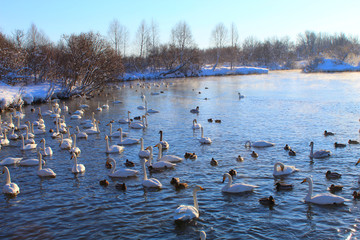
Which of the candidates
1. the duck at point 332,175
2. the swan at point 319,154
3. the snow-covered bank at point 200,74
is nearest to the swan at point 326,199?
the duck at point 332,175

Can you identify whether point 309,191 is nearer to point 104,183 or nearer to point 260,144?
point 260,144

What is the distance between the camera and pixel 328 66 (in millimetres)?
91625

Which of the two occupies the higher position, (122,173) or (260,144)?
(260,144)

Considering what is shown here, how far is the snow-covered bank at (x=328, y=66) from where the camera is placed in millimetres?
89875

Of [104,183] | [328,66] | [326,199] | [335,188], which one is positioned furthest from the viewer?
[328,66]

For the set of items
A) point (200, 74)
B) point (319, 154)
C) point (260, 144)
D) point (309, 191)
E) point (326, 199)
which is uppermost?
point (200, 74)

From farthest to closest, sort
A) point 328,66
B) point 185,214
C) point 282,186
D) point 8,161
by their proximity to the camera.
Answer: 1. point 328,66
2. point 8,161
3. point 282,186
4. point 185,214

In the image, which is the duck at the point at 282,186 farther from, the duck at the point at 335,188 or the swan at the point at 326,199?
the duck at the point at 335,188

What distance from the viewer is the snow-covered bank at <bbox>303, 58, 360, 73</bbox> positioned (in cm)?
8988

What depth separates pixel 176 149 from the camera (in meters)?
16.9

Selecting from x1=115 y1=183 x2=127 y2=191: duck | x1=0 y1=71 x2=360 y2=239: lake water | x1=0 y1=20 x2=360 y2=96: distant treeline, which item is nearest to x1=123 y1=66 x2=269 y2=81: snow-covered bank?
x1=0 y1=20 x2=360 y2=96: distant treeline

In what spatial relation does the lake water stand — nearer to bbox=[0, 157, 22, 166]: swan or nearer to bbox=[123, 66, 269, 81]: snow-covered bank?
bbox=[0, 157, 22, 166]: swan

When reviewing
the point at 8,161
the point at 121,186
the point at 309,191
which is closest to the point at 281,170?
the point at 309,191

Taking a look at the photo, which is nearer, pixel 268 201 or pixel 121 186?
pixel 268 201
